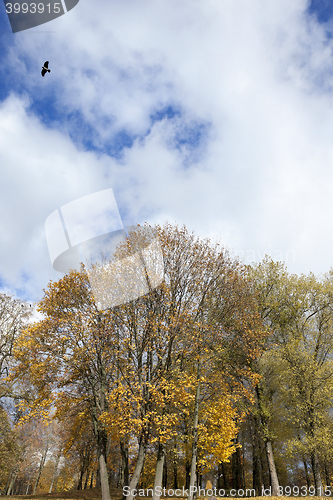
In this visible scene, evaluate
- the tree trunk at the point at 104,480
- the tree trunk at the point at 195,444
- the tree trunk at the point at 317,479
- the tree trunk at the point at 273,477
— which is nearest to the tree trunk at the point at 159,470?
the tree trunk at the point at 195,444

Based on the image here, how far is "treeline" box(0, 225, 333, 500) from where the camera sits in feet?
46.4

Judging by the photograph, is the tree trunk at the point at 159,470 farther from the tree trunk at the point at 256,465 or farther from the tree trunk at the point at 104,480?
the tree trunk at the point at 256,465

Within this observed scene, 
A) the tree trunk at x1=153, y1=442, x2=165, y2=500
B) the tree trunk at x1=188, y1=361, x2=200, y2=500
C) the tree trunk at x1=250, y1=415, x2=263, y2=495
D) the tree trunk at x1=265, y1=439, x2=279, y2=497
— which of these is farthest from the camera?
the tree trunk at x1=250, y1=415, x2=263, y2=495

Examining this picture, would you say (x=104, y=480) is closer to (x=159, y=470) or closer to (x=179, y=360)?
(x=159, y=470)

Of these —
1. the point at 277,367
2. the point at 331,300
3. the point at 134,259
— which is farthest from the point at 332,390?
the point at 134,259

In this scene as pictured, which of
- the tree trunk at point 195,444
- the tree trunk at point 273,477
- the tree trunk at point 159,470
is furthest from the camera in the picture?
the tree trunk at point 273,477

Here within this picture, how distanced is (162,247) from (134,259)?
1830 millimetres

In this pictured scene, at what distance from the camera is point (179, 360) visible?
14.5 metres

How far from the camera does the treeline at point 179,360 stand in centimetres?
1413

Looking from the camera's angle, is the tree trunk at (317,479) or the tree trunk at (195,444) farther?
the tree trunk at (317,479)

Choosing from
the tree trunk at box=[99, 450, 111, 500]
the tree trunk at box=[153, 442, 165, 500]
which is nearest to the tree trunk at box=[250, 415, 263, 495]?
the tree trunk at box=[153, 442, 165, 500]

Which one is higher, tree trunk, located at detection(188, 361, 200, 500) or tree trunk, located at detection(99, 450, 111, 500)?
tree trunk, located at detection(188, 361, 200, 500)

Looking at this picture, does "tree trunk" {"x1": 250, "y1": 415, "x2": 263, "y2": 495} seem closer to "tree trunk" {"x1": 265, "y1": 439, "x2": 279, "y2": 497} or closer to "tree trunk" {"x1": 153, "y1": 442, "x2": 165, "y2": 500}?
"tree trunk" {"x1": 265, "y1": 439, "x2": 279, "y2": 497}

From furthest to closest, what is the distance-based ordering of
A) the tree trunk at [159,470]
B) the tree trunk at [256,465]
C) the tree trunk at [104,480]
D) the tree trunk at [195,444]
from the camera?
the tree trunk at [256,465] → the tree trunk at [195,444] → the tree trunk at [104,480] → the tree trunk at [159,470]
